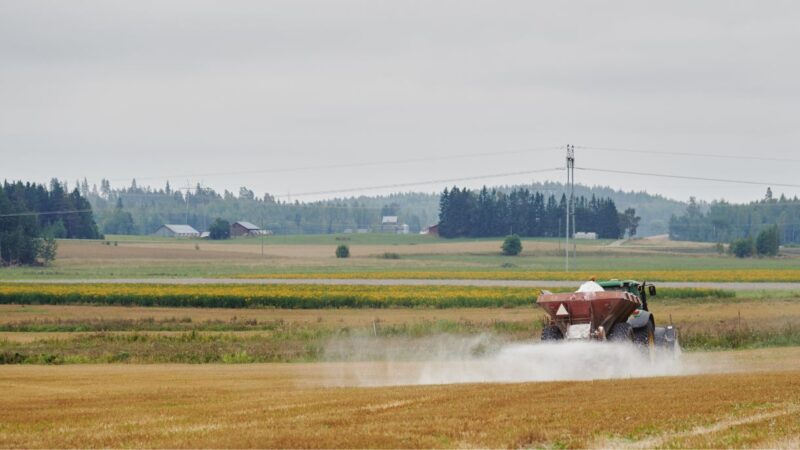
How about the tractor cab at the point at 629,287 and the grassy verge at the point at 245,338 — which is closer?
the tractor cab at the point at 629,287

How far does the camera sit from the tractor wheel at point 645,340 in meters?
29.1

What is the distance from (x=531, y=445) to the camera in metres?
16.9

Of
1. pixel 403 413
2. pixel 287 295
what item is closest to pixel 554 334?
pixel 403 413

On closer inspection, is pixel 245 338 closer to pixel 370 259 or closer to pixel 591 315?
pixel 591 315

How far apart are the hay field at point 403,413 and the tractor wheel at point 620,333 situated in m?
2.03

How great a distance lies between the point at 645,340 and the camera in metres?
29.5

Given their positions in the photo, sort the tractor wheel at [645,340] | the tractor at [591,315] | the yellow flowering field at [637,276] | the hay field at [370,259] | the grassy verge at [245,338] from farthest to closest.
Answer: the hay field at [370,259] < the yellow flowering field at [637,276] < the grassy verge at [245,338] < the tractor wheel at [645,340] < the tractor at [591,315]

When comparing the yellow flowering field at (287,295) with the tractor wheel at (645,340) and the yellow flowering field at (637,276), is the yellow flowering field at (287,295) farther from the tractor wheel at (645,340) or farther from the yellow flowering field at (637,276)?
the tractor wheel at (645,340)

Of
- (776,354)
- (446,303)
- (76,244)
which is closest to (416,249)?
(76,244)

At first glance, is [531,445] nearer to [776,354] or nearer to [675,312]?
[776,354]

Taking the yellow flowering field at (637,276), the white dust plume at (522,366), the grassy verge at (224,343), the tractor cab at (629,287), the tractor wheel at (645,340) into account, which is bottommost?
the grassy verge at (224,343)

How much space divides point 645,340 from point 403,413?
11175mm

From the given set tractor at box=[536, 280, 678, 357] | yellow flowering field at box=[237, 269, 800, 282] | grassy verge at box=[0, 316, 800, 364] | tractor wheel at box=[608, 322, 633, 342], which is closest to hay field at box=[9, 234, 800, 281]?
yellow flowering field at box=[237, 269, 800, 282]

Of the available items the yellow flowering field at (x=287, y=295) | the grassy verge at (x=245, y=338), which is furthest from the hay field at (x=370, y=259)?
the grassy verge at (x=245, y=338)
